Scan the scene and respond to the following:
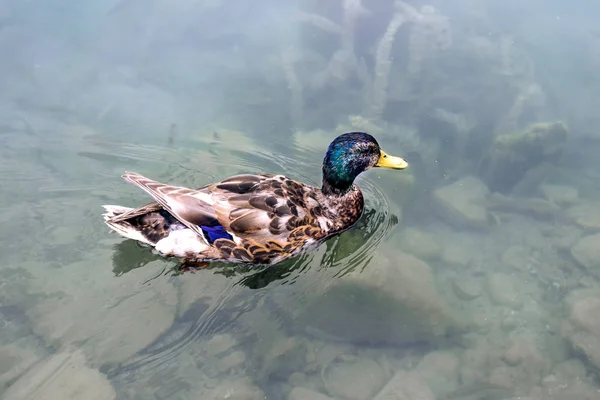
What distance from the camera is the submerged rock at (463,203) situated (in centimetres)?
606

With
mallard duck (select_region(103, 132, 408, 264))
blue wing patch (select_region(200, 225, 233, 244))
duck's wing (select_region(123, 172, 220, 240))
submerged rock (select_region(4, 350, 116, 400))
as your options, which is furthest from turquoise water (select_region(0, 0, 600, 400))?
duck's wing (select_region(123, 172, 220, 240))

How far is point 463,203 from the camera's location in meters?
6.20

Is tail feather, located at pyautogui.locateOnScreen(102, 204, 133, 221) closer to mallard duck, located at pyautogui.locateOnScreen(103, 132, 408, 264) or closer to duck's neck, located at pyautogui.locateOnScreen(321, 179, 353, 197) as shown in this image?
mallard duck, located at pyautogui.locateOnScreen(103, 132, 408, 264)

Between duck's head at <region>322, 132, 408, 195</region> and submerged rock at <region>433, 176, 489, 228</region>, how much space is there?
0.61m

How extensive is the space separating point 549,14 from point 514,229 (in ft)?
13.1

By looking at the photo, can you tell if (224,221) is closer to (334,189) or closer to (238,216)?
(238,216)

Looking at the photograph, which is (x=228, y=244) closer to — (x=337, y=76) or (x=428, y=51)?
(x=337, y=76)

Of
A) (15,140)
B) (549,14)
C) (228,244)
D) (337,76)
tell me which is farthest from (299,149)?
(549,14)

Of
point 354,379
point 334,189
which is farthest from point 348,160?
point 354,379

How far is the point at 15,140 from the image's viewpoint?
6.45 metres

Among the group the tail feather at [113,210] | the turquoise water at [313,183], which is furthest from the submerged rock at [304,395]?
the tail feather at [113,210]

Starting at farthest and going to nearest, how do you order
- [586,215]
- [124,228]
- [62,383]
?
[586,215], [124,228], [62,383]

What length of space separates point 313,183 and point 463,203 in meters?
1.49

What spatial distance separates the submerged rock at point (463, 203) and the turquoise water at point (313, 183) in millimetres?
23
